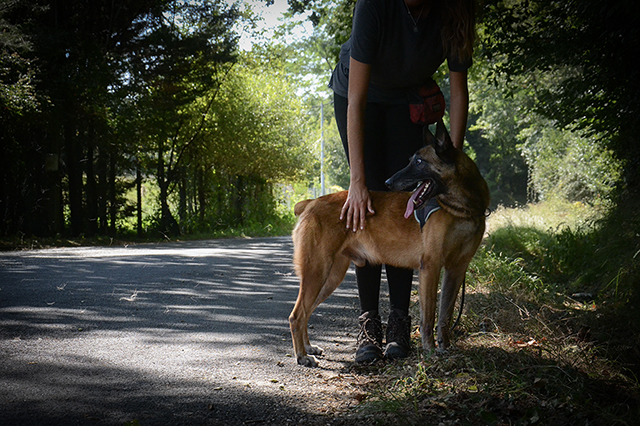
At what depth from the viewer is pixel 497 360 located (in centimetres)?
284

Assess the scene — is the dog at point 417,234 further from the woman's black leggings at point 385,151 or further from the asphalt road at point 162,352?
the asphalt road at point 162,352

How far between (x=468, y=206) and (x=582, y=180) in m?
18.9

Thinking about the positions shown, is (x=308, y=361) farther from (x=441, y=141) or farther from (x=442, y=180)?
(x=441, y=141)

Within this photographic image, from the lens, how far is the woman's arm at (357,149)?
3.31m

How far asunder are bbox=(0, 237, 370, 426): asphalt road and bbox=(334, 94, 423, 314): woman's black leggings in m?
0.52

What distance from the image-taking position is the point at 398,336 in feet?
11.6

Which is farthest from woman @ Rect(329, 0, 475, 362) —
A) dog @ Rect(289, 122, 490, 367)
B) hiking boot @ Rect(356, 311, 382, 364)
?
dog @ Rect(289, 122, 490, 367)

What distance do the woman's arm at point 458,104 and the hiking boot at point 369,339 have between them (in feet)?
4.36

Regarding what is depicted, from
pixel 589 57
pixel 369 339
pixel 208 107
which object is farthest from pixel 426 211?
pixel 208 107

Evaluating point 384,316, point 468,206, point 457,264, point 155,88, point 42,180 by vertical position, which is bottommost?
point 384,316

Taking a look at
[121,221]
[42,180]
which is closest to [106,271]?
[42,180]

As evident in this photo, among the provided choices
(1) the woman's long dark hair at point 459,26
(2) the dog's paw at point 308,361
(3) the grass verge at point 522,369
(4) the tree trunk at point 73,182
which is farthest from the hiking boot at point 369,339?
(4) the tree trunk at point 73,182

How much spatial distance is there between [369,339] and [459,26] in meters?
2.10

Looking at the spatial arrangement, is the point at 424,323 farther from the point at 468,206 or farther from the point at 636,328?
the point at 636,328
